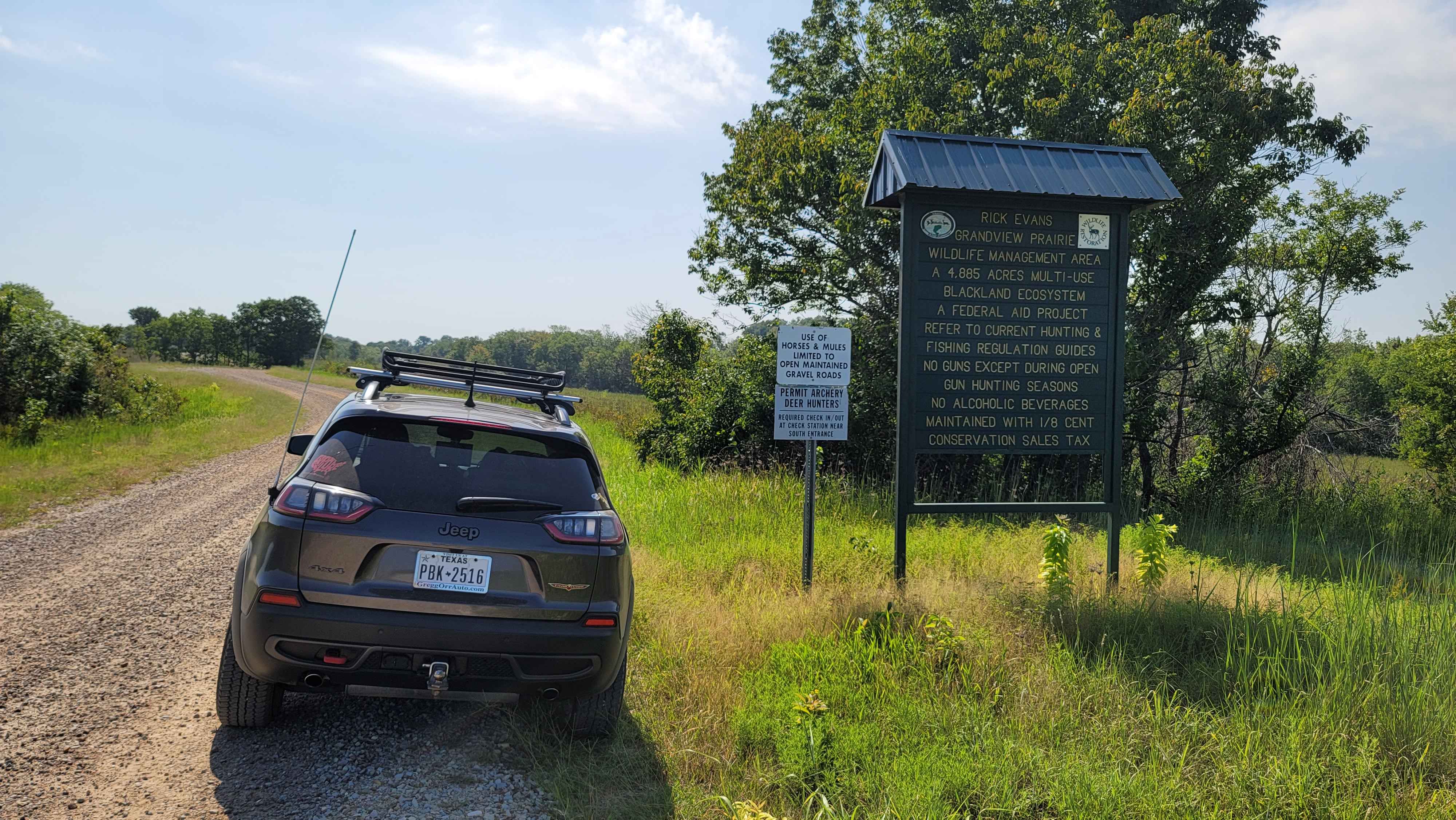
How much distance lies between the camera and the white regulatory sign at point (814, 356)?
20.3 feet

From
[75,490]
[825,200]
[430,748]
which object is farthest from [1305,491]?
[75,490]

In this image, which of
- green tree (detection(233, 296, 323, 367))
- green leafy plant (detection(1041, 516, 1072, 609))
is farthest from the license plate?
green tree (detection(233, 296, 323, 367))

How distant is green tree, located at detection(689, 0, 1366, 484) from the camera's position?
39.9ft

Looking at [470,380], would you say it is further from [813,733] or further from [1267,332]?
[1267,332]

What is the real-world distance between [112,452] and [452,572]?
1568 cm

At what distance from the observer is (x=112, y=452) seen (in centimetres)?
1506

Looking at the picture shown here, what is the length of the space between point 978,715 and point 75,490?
12.5 metres

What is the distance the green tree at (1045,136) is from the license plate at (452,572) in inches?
414

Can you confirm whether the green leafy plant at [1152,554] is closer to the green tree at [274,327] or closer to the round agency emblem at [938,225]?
the round agency emblem at [938,225]

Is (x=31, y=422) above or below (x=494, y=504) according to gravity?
below

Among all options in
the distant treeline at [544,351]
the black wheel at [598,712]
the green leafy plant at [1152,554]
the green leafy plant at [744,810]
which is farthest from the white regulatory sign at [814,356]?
the distant treeline at [544,351]

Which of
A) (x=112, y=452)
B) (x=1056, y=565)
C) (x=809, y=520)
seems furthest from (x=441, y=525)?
(x=112, y=452)

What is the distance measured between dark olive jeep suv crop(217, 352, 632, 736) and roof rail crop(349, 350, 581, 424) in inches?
20.1

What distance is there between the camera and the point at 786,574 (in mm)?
6398
